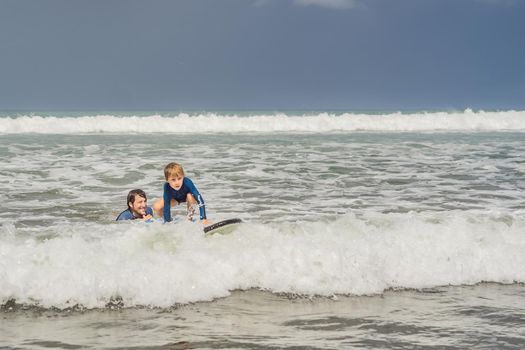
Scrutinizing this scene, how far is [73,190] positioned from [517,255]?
7.36 meters

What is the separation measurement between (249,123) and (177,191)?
23.4m

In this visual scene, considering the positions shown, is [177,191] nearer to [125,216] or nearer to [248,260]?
[125,216]

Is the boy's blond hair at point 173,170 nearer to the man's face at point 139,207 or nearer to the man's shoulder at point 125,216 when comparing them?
the man's face at point 139,207

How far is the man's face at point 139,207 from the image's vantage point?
7.91 m

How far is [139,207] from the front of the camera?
795 cm

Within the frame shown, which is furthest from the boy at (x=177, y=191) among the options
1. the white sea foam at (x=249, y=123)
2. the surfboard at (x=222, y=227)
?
the white sea foam at (x=249, y=123)

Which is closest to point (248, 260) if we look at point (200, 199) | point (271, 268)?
point (271, 268)

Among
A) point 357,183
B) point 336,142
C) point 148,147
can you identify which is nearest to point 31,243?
point 357,183

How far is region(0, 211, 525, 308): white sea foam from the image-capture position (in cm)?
527

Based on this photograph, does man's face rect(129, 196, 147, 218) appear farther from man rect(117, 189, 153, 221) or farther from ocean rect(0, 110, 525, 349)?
ocean rect(0, 110, 525, 349)

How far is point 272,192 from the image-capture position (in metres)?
10.3

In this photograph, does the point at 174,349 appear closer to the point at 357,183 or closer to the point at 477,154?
the point at 357,183

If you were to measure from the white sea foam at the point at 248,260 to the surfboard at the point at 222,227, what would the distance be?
87mm

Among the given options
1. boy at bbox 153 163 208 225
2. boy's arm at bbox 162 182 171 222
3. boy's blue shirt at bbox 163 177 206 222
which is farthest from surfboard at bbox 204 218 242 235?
boy's arm at bbox 162 182 171 222
